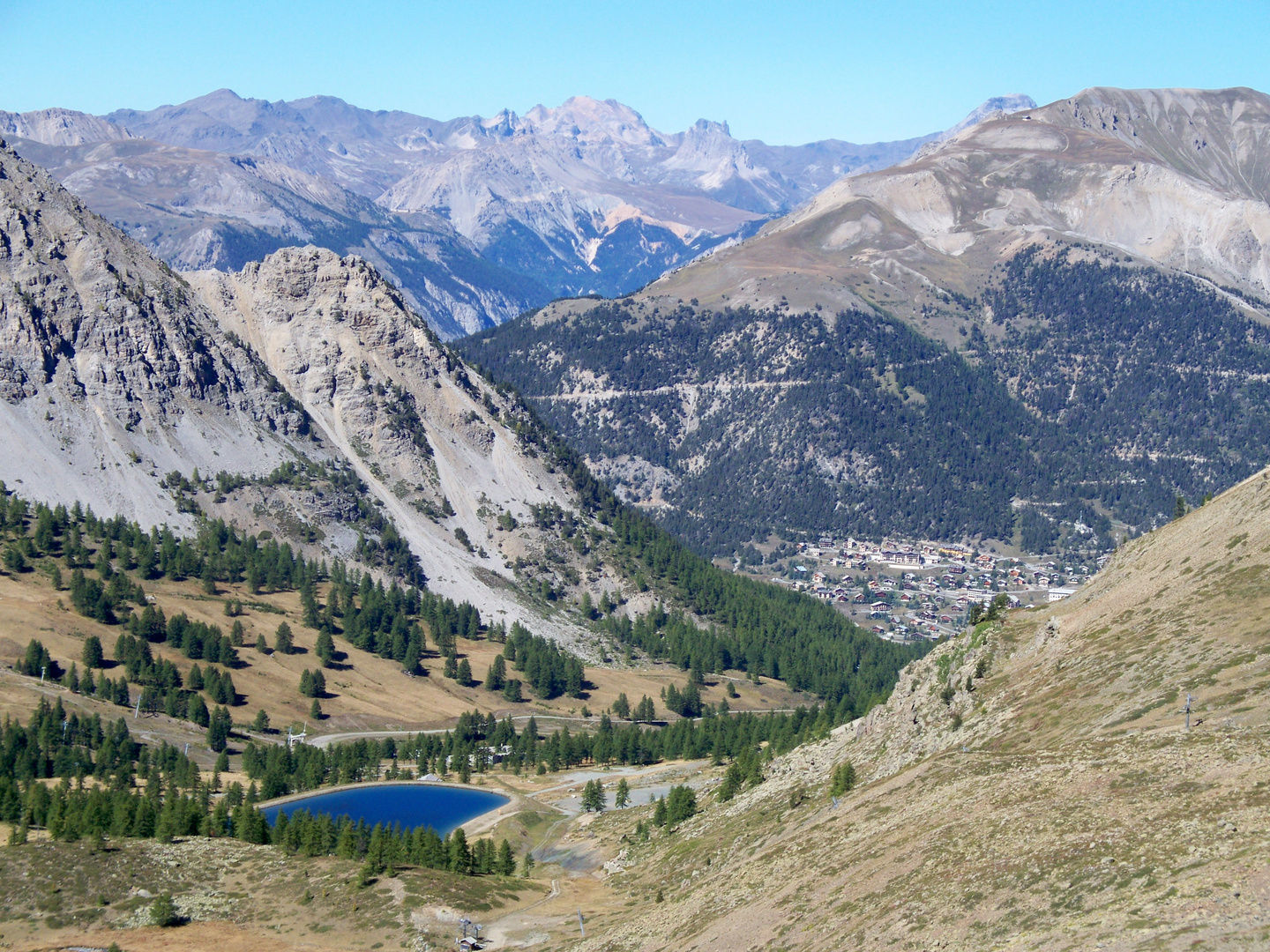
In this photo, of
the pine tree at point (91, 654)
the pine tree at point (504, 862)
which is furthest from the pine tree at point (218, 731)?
the pine tree at point (504, 862)

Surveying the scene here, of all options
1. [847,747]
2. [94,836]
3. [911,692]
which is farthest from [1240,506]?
[94,836]

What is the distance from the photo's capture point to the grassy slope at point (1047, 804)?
63125 mm

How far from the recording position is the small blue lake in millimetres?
151375

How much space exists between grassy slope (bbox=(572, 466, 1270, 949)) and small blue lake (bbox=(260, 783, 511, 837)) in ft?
119

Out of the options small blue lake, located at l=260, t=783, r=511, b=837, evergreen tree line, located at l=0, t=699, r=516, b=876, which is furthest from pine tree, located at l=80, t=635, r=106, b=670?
small blue lake, located at l=260, t=783, r=511, b=837

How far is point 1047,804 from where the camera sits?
251 ft

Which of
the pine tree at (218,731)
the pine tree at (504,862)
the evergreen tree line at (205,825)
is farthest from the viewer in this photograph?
the pine tree at (218,731)

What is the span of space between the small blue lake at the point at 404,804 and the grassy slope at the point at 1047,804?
36.1 metres

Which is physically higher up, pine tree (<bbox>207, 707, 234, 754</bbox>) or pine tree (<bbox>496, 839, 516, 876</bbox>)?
pine tree (<bbox>207, 707, 234, 754</bbox>)

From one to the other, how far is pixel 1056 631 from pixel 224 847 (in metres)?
75.2

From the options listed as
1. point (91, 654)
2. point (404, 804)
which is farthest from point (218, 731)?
point (404, 804)

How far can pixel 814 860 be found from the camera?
292 ft

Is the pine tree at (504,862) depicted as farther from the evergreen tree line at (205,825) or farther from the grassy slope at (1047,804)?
the grassy slope at (1047,804)

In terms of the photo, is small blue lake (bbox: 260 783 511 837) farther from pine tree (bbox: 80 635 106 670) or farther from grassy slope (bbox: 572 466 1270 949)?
pine tree (bbox: 80 635 106 670)
